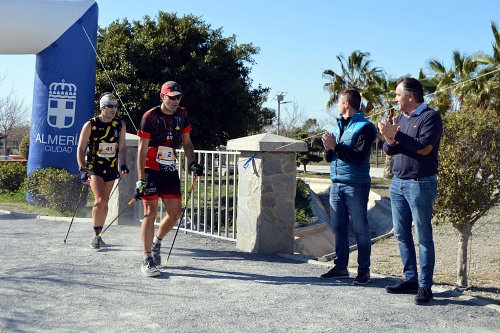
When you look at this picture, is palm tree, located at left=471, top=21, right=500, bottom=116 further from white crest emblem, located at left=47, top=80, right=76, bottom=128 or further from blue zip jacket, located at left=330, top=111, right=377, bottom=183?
blue zip jacket, located at left=330, top=111, right=377, bottom=183

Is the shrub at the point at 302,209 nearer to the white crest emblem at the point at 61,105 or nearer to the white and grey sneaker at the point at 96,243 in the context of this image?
the white crest emblem at the point at 61,105

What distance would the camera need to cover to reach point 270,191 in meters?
7.16

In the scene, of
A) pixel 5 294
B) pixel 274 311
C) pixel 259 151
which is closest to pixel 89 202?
pixel 259 151

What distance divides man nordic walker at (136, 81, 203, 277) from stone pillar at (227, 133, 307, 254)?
1.16 meters

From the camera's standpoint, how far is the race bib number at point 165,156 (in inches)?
242

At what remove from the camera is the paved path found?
4461 millimetres

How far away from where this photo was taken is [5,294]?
5.18 metres

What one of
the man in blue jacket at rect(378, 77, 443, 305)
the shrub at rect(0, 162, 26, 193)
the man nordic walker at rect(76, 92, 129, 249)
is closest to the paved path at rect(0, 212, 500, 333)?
Answer: the man in blue jacket at rect(378, 77, 443, 305)

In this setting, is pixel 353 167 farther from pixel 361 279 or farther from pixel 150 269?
pixel 150 269

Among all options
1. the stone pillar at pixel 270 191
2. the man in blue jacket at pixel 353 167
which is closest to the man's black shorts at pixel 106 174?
the stone pillar at pixel 270 191

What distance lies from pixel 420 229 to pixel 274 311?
1375 mm

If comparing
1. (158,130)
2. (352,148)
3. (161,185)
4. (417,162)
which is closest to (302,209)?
(161,185)

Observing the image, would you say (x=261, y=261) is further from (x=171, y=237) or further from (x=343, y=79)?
(x=343, y=79)

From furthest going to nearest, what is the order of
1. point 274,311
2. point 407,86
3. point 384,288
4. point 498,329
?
1. point 384,288
2. point 407,86
3. point 274,311
4. point 498,329
